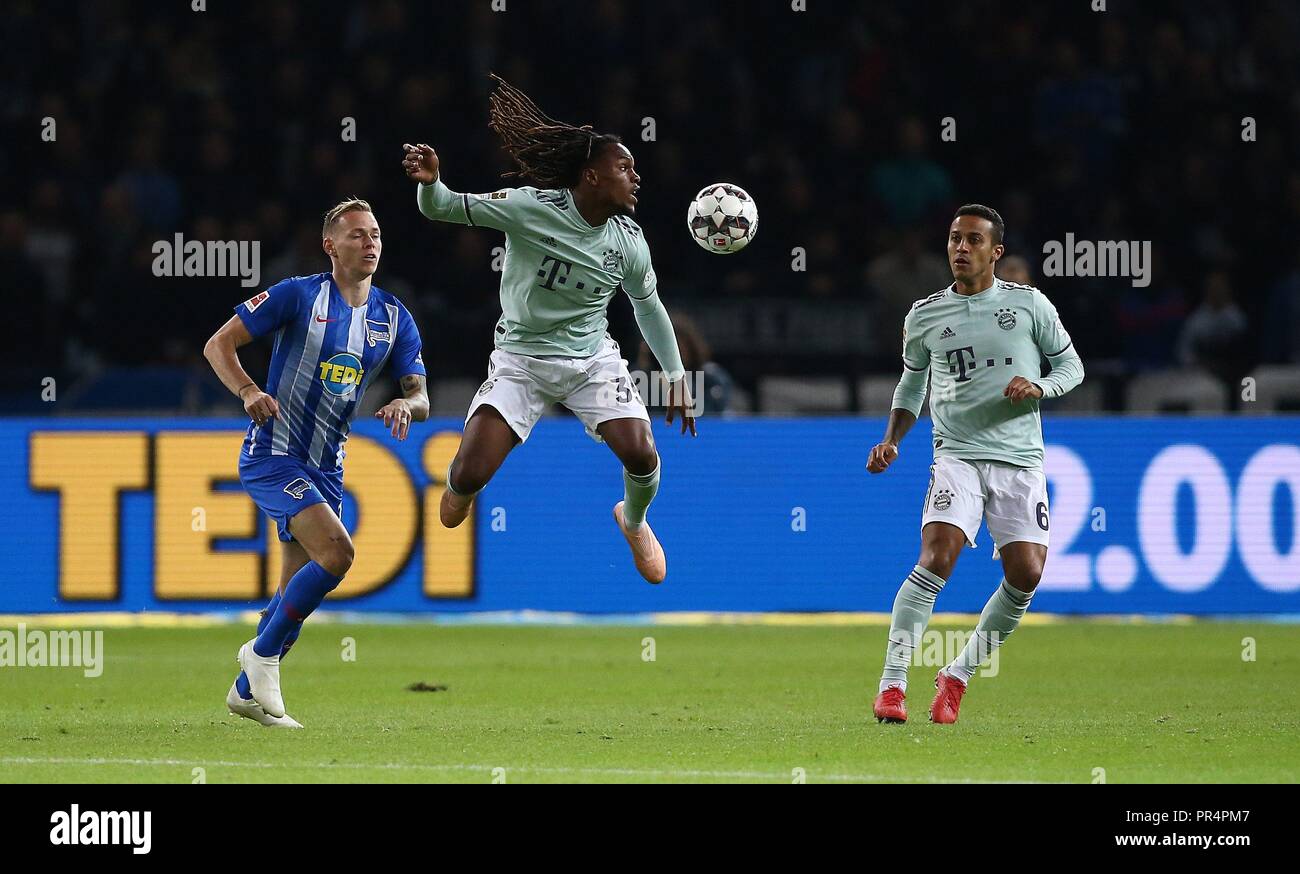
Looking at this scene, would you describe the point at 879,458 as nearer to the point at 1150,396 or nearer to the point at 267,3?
the point at 1150,396

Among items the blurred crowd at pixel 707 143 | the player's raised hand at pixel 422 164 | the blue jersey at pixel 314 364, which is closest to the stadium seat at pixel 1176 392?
the blurred crowd at pixel 707 143

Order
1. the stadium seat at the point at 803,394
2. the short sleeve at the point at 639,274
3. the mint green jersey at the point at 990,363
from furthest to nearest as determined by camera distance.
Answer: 1. the stadium seat at the point at 803,394
2. the short sleeve at the point at 639,274
3. the mint green jersey at the point at 990,363

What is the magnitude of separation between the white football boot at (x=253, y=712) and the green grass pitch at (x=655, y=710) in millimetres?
70

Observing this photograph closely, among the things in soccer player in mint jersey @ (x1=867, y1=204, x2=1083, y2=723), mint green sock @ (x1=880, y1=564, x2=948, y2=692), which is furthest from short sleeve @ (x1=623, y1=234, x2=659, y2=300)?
mint green sock @ (x1=880, y1=564, x2=948, y2=692)

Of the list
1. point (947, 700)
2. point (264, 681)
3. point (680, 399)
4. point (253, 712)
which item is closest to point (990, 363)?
point (947, 700)

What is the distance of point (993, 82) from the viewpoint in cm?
1725

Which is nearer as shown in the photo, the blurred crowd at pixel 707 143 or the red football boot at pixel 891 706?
the red football boot at pixel 891 706

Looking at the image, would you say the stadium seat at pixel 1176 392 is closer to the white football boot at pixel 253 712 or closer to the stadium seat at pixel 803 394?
the stadium seat at pixel 803 394

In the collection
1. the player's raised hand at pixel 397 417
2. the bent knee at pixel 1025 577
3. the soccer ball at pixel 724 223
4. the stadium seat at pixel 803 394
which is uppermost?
the soccer ball at pixel 724 223

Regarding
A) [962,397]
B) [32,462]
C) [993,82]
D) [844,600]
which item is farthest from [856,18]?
[962,397]

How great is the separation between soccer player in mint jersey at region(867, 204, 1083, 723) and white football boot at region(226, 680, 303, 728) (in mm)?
2378

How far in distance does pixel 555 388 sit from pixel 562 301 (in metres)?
0.40

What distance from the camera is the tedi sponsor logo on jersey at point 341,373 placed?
8.00m

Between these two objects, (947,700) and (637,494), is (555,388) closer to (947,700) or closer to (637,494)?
(637,494)
